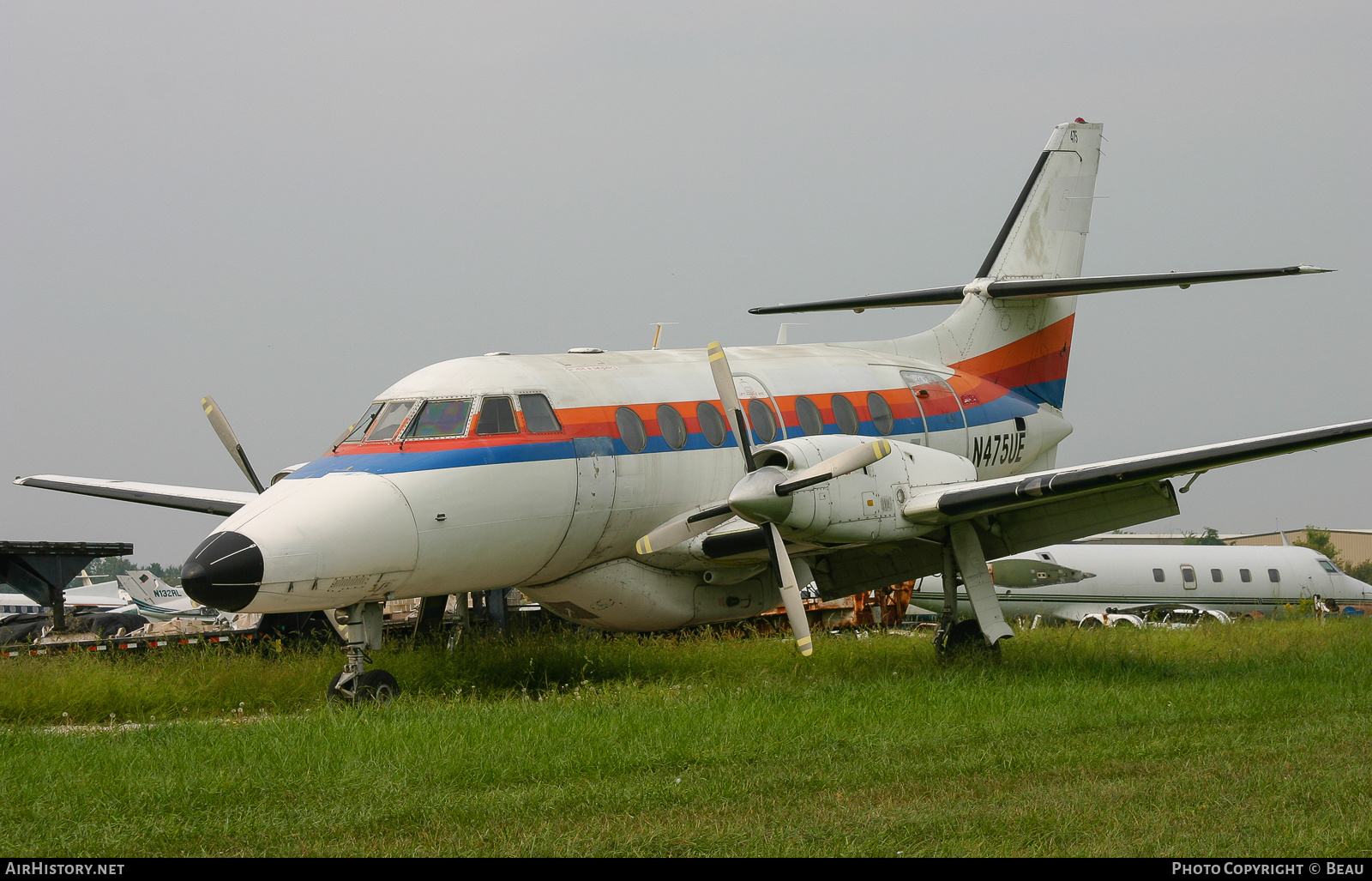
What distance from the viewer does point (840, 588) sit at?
15555 millimetres

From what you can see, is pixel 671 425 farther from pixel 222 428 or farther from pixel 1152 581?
pixel 1152 581

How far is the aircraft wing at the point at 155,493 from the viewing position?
52.2 ft

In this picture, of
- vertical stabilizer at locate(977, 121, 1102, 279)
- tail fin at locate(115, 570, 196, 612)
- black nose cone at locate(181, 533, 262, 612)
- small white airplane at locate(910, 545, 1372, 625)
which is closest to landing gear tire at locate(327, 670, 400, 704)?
black nose cone at locate(181, 533, 262, 612)

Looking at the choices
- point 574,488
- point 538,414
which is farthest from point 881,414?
point 538,414

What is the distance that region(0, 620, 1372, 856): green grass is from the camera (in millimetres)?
6746

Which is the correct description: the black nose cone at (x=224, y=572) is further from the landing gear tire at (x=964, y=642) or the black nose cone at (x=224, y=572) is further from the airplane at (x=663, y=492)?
the landing gear tire at (x=964, y=642)

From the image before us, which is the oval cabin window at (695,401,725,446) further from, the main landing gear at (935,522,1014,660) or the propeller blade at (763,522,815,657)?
the main landing gear at (935,522,1014,660)

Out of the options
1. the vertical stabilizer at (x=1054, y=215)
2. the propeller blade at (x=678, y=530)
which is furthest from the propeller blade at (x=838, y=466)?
the vertical stabilizer at (x=1054, y=215)

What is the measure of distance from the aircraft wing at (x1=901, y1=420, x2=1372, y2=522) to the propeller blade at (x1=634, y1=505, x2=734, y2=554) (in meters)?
2.00

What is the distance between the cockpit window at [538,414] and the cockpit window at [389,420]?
111 cm

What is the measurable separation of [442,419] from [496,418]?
0.54 metres
